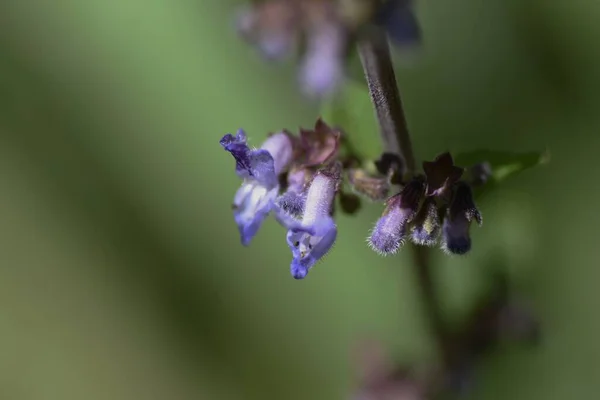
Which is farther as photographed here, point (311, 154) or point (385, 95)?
point (311, 154)

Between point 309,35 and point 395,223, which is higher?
point 309,35

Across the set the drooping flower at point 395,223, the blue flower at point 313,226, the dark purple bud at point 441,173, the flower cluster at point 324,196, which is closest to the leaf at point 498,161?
the flower cluster at point 324,196

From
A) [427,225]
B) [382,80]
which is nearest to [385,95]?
[382,80]

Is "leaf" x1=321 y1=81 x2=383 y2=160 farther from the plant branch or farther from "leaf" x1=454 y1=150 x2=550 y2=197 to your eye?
the plant branch

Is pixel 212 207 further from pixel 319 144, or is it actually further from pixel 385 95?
pixel 385 95

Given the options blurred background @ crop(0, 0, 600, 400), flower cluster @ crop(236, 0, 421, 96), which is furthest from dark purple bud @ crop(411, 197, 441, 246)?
blurred background @ crop(0, 0, 600, 400)

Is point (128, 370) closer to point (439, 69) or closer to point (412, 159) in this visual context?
point (439, 69)

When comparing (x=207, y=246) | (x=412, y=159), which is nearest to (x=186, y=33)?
(x=207, y=246)
